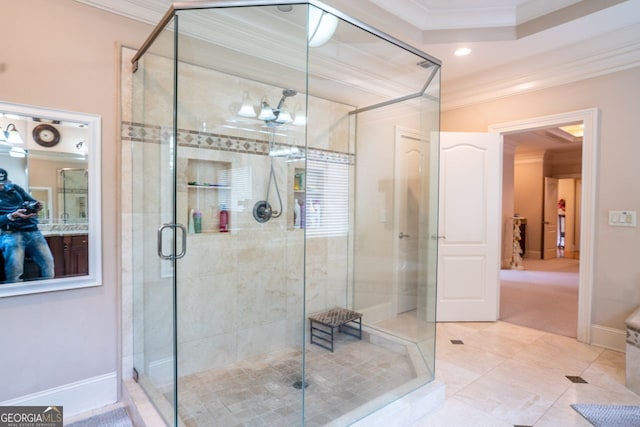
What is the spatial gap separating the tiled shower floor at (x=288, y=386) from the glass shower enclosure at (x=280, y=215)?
13 mm

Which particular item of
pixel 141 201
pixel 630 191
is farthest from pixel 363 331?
pixel 630 191

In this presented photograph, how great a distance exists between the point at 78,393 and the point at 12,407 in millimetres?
295

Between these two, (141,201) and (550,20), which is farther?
(550,20)

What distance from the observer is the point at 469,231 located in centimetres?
360

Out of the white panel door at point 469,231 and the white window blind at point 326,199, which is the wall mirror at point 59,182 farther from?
the white panel door at point 469,231

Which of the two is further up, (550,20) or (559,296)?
(550,20)

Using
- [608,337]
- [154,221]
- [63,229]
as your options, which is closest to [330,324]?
[154,221]

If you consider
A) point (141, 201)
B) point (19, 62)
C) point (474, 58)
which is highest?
point (474, 58)

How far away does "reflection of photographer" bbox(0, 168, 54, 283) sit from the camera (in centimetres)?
179

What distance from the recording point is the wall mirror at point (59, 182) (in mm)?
Result: 1816

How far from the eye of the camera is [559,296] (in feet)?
15.2

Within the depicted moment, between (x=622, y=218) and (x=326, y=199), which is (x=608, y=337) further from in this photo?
(x=326, y=199)

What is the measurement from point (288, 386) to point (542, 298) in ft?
12.8

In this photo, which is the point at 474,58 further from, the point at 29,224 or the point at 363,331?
the point at 29,224
